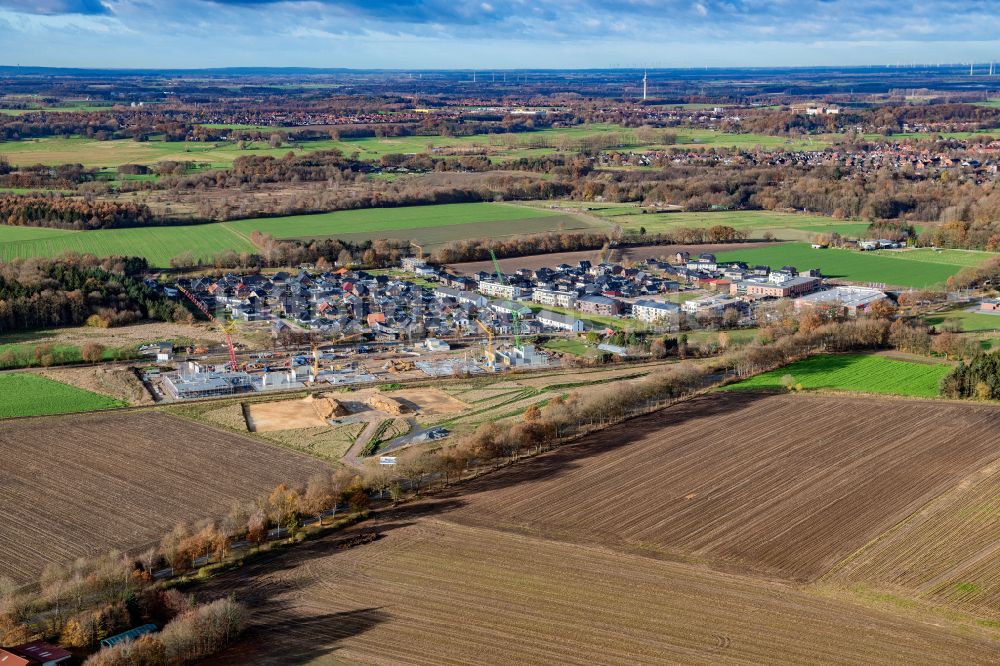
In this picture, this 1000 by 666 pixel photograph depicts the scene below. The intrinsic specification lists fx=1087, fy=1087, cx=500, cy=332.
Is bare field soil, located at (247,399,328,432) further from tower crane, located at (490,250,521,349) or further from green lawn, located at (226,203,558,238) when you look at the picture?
green lawn, located at (226,203,558,238)

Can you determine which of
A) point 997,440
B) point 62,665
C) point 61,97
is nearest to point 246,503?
point 62,665

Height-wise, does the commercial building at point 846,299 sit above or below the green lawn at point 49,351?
above

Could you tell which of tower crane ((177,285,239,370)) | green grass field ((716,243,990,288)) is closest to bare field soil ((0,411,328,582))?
tower crane ((177,285,239,370))

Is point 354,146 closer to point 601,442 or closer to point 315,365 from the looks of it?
point 315,365

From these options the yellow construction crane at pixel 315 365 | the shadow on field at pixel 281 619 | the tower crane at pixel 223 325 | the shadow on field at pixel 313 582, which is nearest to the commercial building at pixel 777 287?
the yellow construction crane at pixel 315 365

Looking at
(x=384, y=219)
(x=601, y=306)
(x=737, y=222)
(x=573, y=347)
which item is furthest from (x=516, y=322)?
(x=737, y=222)

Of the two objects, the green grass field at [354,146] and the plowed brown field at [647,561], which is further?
the green grass field at [354,146]

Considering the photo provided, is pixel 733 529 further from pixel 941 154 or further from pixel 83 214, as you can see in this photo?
pixel 941 154

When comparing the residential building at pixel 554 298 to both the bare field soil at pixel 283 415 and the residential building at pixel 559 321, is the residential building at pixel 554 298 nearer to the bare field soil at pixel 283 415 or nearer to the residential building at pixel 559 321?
the residential building at pixel 559 321
